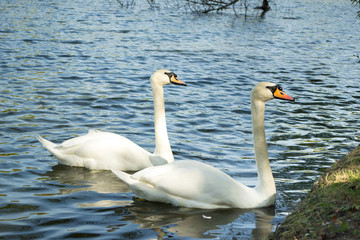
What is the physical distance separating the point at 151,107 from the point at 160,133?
333 cm

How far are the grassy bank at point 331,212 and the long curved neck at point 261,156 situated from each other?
741 millimetres

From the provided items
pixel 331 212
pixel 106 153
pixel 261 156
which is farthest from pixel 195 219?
pixel 106 153

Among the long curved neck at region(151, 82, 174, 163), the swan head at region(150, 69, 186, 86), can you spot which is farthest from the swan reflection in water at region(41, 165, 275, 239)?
the swan head at region(150, 69, 186, 86)

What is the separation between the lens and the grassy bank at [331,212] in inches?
168

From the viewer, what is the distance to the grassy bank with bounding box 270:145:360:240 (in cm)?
426

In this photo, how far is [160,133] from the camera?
7840mm

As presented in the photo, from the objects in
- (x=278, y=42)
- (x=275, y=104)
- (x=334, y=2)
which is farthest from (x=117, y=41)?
(x=334, y=2)

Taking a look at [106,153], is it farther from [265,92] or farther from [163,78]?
[265,92]

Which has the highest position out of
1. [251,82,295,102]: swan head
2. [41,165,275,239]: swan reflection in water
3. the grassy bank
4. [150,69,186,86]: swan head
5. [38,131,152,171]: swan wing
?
[251,82,295,102]: swan head

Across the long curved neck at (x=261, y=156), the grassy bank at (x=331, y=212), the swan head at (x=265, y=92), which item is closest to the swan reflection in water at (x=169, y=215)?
the long curved neck at (x=261, y=156)

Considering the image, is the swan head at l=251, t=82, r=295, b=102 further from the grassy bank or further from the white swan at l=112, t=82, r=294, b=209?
the grassy bank

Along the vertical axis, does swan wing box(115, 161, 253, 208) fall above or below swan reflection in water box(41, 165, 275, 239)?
above

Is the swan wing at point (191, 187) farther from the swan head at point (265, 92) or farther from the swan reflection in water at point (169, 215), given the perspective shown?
the swan head at point (265, 92)

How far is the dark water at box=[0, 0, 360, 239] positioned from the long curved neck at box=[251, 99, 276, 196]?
10.5 inches
